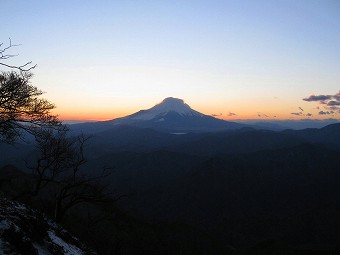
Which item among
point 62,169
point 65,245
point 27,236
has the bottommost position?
point 65,245

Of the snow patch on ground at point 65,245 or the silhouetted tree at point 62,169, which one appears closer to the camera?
the snow patch on ground at point 65,245

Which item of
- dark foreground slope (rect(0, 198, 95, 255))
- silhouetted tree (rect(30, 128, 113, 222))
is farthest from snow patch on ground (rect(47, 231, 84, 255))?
silhouetted tree (rect(30, 128, 113, 222))

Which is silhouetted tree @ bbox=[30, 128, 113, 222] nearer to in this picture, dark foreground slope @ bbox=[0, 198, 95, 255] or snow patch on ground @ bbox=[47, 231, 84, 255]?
dark foreground slope @ bbox=[0, 198, 95, 255]

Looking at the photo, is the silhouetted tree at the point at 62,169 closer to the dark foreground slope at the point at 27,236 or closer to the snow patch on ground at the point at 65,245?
the dark foreground slope at the point at 27,236

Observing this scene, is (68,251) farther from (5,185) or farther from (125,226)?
(125,226)

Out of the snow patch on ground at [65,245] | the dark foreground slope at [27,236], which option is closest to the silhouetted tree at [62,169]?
the dark foreground slope at [27,236]

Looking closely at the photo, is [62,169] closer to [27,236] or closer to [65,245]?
[65,245]

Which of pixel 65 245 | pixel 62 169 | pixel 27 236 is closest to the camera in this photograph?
pixel 27 236

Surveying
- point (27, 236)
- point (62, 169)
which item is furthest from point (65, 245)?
point (62, 169)

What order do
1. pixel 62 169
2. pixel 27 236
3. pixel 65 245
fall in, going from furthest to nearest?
pixel 62 169, pixel 65 245, pixel 27 236

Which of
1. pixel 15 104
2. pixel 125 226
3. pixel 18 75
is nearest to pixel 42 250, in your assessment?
pixel 15 104

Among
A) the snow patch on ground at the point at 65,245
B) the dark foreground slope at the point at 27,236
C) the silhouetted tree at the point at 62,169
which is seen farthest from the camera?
the silhouetted tree at the point at 62,169
